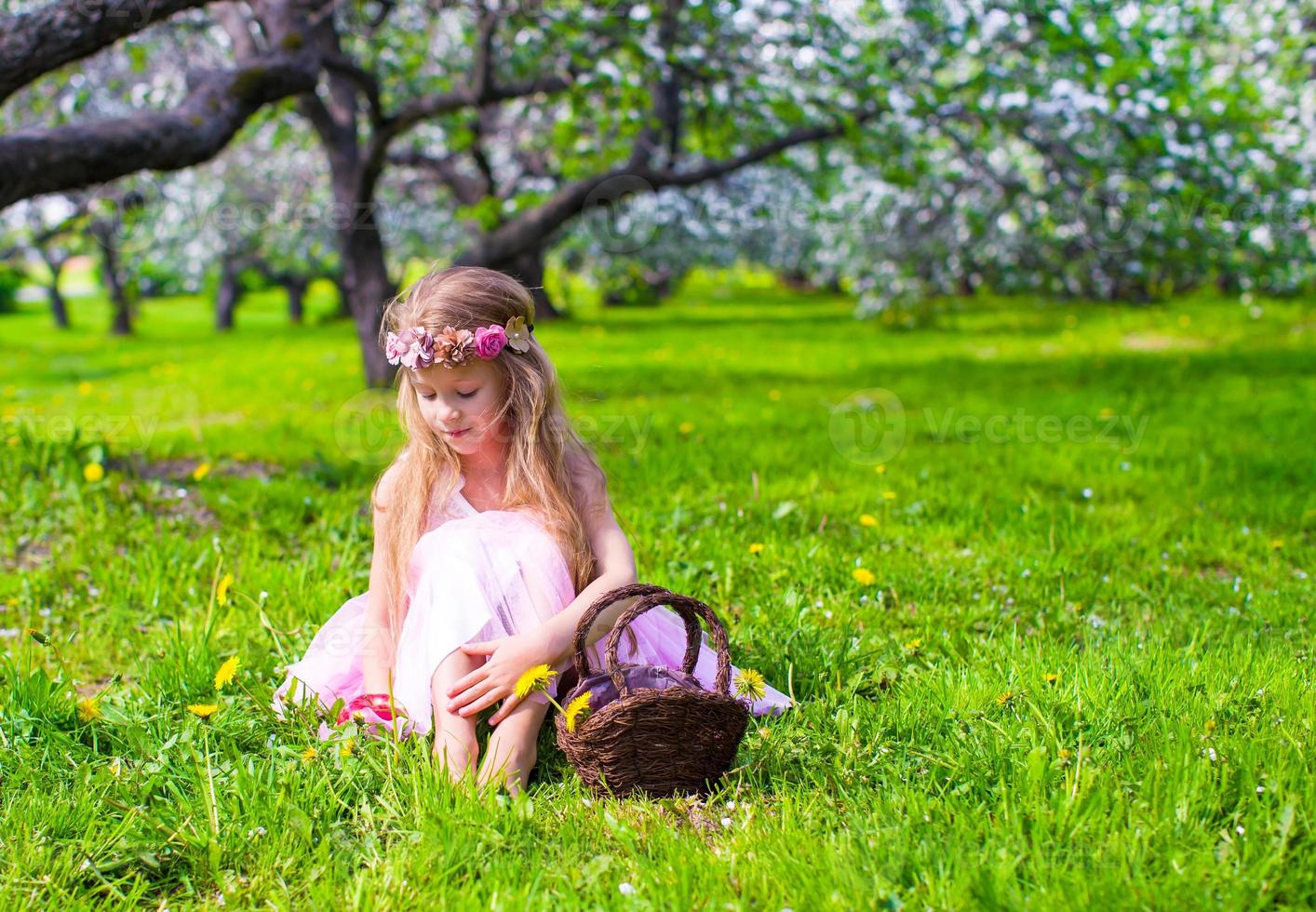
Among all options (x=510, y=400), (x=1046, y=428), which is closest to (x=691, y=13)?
(x=1046, y=428)

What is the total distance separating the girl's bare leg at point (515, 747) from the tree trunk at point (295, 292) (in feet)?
68.0

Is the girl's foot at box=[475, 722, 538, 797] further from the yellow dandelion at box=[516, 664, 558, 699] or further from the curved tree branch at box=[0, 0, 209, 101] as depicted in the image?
the curved tree branch at box=[0, 0, 209, 101]

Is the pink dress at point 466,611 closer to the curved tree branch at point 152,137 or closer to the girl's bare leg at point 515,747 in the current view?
the girl's bare leg at point 515,747

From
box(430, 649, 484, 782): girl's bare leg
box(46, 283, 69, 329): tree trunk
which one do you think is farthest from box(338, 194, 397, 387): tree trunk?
box(46, 283, 69, 329): tree trunk

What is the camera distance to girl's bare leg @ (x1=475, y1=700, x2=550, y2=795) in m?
2.29

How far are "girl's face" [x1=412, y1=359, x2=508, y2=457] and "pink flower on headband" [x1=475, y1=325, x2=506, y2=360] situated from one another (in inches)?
2.1

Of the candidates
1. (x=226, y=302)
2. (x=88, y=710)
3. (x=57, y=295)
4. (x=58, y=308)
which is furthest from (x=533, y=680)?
(x=58, y=308)

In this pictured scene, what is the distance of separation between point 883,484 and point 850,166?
33.0 feet

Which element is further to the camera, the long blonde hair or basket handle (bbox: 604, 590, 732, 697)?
the long blonde hair

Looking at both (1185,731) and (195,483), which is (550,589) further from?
(195,483)

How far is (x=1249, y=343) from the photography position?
955 cm

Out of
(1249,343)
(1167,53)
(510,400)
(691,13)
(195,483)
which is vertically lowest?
(1249,343)

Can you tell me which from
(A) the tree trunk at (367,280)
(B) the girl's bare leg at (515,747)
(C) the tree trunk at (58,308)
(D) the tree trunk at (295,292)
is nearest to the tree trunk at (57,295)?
(C) the tree trunk at (58,308)

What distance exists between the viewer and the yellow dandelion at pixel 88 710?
2602mm
